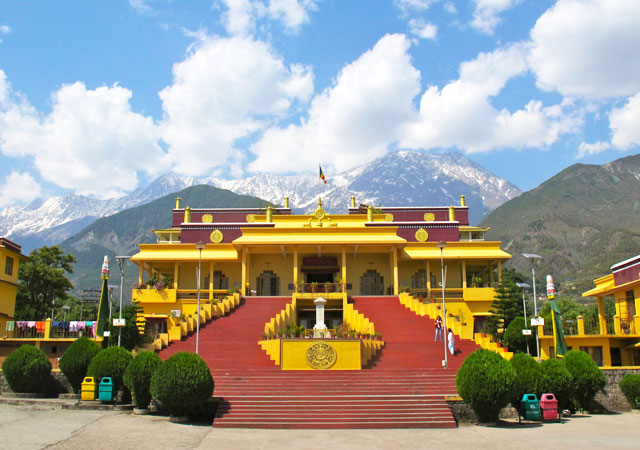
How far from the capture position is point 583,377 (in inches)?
812

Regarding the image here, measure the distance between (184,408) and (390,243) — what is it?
1913 centimetres

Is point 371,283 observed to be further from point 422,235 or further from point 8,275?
point 8,275

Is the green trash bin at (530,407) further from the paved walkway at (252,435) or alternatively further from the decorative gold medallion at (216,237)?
the decorative gold medallion at (216,237)

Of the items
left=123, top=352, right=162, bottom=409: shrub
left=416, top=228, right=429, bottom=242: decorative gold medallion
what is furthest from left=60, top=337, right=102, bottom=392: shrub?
left=416, top=228, right=429, bottom=242: decorative gold medallion

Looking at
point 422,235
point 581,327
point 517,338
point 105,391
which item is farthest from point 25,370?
point 422,235

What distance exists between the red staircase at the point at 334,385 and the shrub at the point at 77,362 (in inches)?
136

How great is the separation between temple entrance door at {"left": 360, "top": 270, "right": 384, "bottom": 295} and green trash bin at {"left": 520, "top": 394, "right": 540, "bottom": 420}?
1903cm

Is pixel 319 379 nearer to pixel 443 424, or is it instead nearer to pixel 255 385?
pixel 255 385

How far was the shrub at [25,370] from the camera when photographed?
865 inches

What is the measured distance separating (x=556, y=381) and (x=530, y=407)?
4.77 ft

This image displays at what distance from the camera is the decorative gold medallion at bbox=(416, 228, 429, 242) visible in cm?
4016

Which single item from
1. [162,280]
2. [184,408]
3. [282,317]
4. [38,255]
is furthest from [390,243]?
[38,255]

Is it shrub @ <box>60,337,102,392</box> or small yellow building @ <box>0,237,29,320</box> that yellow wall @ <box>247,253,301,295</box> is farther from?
shrub @ <box>60,337,102,392</box>

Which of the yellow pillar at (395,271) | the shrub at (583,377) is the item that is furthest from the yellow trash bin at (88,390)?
the yellow pillar at (395,271)
